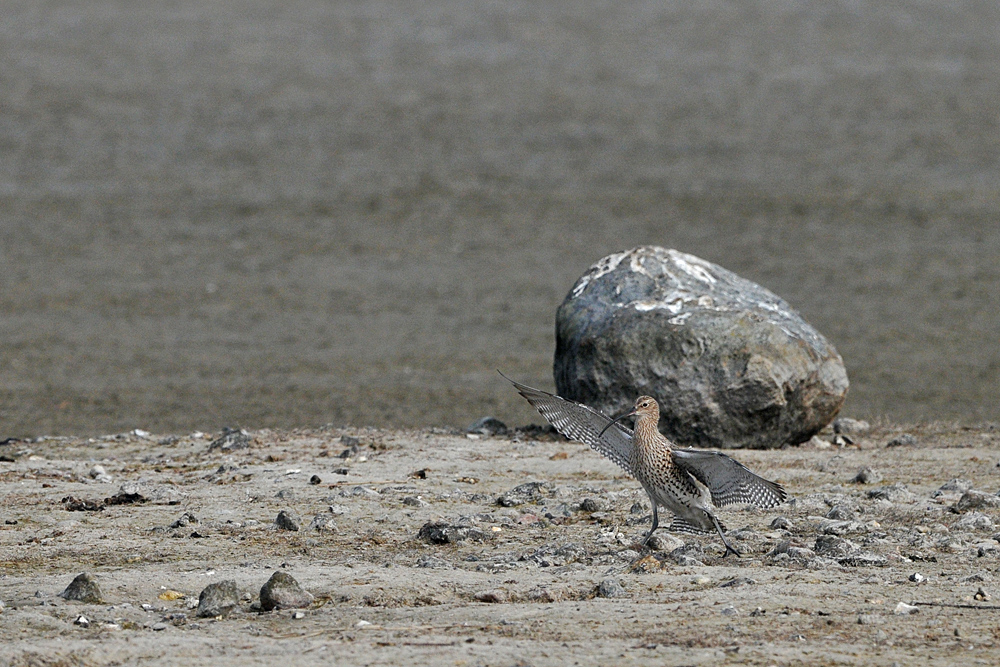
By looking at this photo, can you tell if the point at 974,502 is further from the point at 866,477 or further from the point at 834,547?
the point at 834,547

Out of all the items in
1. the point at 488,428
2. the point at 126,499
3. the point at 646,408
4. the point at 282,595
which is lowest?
the point at 488,428

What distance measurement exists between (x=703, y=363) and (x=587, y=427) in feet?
7.36

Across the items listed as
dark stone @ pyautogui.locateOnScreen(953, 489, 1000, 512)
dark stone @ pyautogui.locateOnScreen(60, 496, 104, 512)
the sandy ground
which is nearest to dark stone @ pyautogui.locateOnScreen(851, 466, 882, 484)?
the sandy ground

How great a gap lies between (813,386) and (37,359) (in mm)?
7677

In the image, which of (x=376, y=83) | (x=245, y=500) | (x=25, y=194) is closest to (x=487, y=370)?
(x=245, y=500)

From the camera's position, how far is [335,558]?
709 centimetres

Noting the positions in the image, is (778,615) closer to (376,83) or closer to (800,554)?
(800,554)

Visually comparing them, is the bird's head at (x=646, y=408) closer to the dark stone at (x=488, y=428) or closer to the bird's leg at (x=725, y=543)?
the bird's leg at (x=725, y=543)

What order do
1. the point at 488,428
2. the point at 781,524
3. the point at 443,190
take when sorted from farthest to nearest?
1. the point at 443,190
2. the point at 488,428
3. the point at 781,524

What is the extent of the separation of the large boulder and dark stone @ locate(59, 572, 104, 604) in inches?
169

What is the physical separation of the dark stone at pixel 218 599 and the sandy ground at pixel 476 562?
0.07 metres

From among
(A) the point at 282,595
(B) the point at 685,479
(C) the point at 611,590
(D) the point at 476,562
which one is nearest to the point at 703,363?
(B) the point at 685,479

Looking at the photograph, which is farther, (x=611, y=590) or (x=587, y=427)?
(x=587, y=427)

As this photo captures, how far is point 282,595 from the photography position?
6.18 metres
